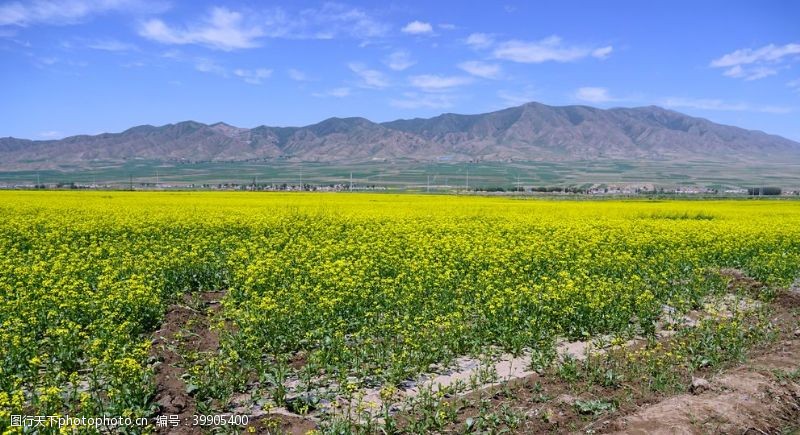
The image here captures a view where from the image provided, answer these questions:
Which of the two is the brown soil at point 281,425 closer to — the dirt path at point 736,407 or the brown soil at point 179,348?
the brown soil at point 179,348

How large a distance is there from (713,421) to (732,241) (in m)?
16.3

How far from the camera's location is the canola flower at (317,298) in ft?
28.8

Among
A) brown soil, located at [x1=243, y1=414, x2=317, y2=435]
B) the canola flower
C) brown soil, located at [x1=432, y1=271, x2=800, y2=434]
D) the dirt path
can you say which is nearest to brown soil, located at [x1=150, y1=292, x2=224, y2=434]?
the canola flower

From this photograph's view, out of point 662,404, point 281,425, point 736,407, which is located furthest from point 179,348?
point 736,407

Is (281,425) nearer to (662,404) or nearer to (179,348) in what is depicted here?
(179,348)

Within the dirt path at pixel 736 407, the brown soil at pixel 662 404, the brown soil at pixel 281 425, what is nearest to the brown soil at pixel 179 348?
the brown soil at pixel 281 425

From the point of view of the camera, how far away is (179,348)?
10234 mm

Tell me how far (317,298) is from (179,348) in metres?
2.82

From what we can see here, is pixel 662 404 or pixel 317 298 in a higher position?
pixel 317 298

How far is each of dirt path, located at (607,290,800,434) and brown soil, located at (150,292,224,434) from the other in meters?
5.74

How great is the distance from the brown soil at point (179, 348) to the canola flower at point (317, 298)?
0.85ft

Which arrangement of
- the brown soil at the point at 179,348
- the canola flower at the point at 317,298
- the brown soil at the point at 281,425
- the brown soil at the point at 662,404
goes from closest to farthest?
the brown soil at the point at 281,425 → the brown soil at the point at 662,404 → the brown soil at the point at 179,348 → the canola flower at the point at 317,298

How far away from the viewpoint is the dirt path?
752 cm

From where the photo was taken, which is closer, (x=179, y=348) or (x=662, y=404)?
(x=662, y=404)
